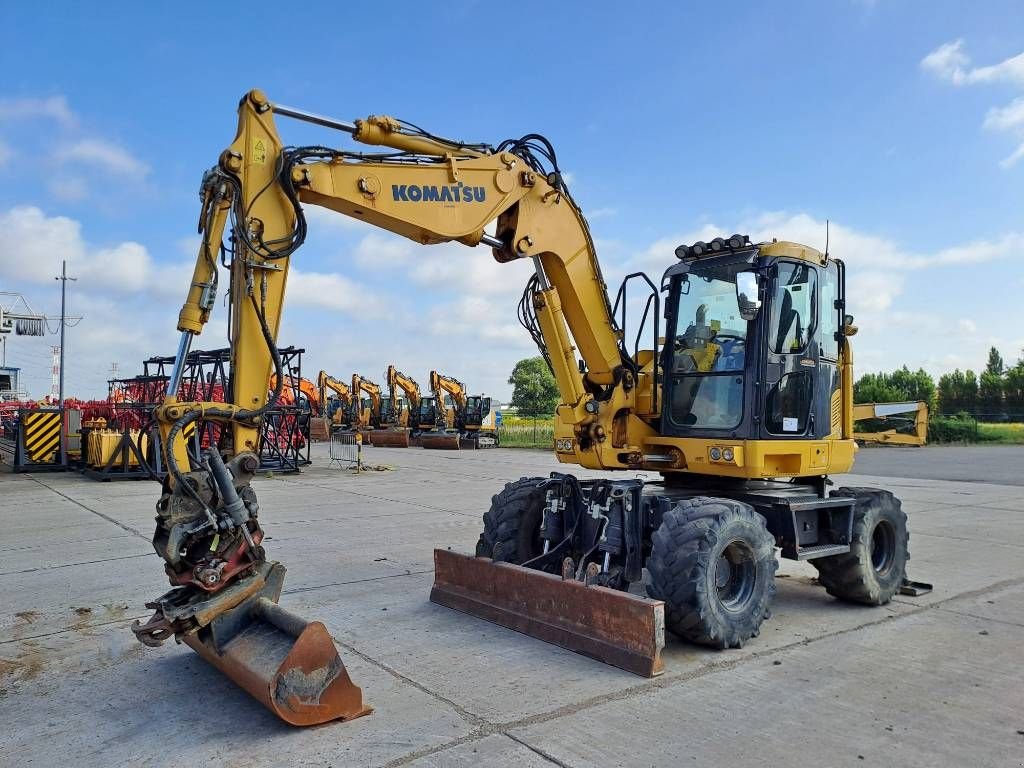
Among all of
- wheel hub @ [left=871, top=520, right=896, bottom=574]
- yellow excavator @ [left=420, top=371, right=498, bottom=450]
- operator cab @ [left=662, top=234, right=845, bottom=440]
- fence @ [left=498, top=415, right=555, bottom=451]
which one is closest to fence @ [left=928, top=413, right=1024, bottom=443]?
fence @ [left=498, top=415, right=555, bottom=451]

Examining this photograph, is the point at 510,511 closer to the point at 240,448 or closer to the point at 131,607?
the point at 240,448

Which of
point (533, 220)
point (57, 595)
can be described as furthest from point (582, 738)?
point (57, 595)

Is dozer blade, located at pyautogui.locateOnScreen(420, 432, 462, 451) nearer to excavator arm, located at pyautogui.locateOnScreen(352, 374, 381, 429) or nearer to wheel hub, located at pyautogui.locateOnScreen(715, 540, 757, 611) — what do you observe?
excavator arm, located at pyautogui.locateOnScreen(352, 374, 381, 429)

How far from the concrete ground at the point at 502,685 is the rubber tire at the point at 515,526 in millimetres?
686

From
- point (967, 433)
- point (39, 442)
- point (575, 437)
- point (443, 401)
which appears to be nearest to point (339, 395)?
point (443, 401)

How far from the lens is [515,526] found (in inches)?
269

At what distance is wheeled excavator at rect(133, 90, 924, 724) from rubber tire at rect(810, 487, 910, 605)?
0.08 ft

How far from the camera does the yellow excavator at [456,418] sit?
35312 millimetres

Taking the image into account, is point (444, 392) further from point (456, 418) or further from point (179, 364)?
point (179, 364)

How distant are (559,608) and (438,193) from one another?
3182 mm

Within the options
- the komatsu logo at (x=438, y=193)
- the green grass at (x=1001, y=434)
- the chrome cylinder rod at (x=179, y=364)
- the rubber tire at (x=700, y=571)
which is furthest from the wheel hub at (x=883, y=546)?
the green grass at (x=1001, y=434)

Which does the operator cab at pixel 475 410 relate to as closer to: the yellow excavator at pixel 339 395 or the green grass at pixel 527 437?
the green grass at pixel 527 437

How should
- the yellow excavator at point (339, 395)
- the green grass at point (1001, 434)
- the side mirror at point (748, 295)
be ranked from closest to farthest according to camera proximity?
the side mirror at point (748, 295) → the green grass at point (1001, 434) → the yellow excavator at point (339, 395)

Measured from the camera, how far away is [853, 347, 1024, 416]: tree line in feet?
164
